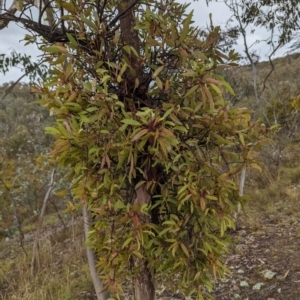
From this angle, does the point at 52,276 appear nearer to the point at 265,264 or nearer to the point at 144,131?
the point at 265,264

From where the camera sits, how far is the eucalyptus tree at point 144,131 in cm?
136

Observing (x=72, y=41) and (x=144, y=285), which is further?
(x=144, y=285)

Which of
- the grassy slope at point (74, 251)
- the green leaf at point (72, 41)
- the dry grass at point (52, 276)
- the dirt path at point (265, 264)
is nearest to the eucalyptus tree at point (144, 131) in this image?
the green leaf at point (72, 41)

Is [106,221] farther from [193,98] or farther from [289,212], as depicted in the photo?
[289,212]

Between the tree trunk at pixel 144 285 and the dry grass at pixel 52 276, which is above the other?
the tree trunk at pixel 144 285

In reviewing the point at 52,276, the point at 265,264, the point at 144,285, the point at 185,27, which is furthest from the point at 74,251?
the point at 185,27

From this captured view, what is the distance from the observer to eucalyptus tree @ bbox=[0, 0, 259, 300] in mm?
1357

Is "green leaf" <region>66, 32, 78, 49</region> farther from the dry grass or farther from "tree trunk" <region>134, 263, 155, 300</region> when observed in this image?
the dry grass

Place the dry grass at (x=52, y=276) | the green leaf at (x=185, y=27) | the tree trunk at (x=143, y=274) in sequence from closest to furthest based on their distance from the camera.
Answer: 1. the green leaf at (x=185, y=27)
2. the tree trunk at (x=143, y=274)
3. the dry grass at (x=52, y=276)

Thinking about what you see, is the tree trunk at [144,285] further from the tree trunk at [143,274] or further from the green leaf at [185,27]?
the green leaf at [185,27]

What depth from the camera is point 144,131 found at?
1.22 metres

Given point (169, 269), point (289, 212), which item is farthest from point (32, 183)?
point (169, 269)

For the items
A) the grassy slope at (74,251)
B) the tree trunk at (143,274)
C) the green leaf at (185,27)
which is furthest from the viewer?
the grassy slope at (74,251)

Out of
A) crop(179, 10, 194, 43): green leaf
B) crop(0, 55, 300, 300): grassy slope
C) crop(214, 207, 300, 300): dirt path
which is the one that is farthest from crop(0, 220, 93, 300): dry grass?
crop(179, 10, 194, 43): green leaf
